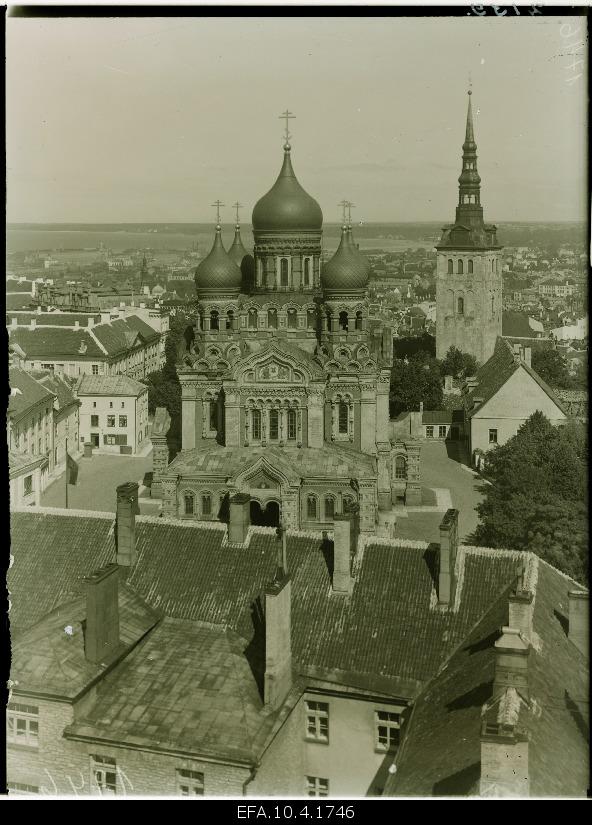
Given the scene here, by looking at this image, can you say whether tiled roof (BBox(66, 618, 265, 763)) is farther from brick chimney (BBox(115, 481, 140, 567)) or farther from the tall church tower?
the tall church tower

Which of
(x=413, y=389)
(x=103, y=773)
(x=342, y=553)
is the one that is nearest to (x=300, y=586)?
(x=342, y=553)

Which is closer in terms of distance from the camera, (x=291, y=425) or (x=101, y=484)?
(x=291, y=425)

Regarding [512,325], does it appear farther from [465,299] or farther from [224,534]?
[224,534]

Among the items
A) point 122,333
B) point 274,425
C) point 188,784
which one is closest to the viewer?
point 188,784

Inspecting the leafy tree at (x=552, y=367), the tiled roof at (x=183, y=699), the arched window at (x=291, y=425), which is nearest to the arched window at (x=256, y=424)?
the arched window at (x=291, y=425)

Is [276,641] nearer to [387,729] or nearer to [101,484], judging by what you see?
[387,729]

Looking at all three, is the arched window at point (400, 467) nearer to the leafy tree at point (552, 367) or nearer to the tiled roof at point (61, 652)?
the leafy tree at point (552, 367)
